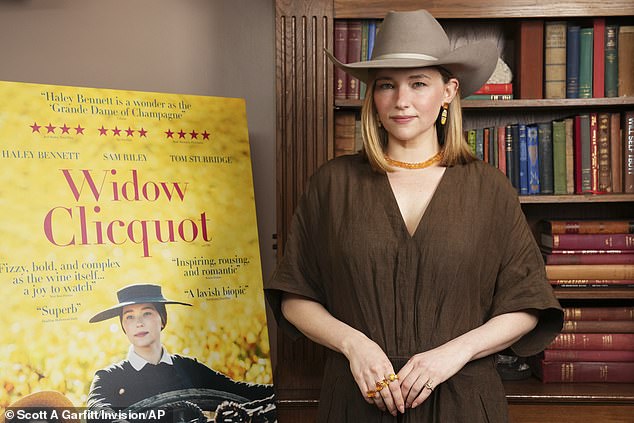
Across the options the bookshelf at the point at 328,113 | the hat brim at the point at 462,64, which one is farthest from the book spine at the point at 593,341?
the hat brim at the point at 462,64

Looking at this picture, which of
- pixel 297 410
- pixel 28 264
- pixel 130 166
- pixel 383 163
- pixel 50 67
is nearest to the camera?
pixel 383 163

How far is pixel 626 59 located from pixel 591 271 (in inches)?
26.9

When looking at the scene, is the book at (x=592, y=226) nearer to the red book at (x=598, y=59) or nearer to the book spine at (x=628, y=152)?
the book spine at (x=628, y=152)

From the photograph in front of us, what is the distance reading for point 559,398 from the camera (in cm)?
233

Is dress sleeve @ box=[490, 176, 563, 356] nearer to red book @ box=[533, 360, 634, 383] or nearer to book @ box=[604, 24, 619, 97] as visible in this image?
red book @ box=[533, 360, 634, 383]

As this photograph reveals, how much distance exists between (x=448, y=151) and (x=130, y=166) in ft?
2.92

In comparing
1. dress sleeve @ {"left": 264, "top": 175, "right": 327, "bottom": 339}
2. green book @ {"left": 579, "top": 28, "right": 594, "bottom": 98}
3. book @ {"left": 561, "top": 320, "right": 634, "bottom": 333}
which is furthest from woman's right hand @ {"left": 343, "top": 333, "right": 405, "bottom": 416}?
green book @ {"left": 579, "top": 28, "right": 594, "bottom": 98}

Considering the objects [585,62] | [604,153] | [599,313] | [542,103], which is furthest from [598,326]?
[585,62]

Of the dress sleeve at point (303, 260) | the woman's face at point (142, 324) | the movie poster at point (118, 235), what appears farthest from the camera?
the woman's face at point (142, 324)

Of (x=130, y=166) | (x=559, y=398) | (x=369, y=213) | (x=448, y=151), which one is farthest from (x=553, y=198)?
(x=130, y=166)

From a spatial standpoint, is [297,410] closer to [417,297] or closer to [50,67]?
[417,297]

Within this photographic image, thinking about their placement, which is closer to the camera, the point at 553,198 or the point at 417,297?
the point at 417,297

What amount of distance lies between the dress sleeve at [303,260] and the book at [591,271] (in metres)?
0.99

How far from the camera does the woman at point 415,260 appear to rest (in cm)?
167
